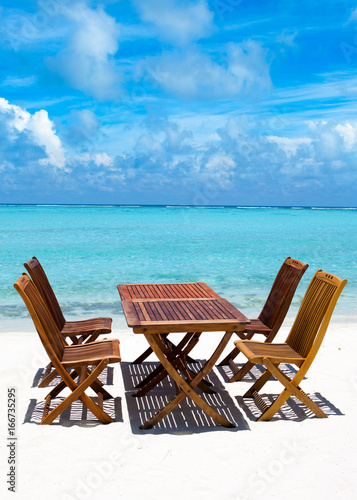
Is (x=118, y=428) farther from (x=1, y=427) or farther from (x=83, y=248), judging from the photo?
(x=83, y=248)

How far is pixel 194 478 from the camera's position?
9.45ft

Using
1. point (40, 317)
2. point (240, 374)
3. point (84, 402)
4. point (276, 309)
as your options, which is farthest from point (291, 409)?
point (40, 317)

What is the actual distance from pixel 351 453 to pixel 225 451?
779 millimetres

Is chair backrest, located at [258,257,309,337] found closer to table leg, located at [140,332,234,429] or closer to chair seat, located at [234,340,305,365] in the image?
chair seat, located at [234,340,305,365]

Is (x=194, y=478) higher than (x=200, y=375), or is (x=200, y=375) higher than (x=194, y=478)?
(x=200, y=375)

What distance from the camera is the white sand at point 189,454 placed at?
278 cm

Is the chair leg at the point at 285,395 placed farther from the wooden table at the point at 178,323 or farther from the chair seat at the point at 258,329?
the chair seat at the point at 258,329

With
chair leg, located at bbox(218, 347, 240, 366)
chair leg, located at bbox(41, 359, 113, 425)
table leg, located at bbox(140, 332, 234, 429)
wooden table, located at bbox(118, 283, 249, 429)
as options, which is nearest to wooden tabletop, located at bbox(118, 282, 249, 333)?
wooden table, located at bbox(118, 283, 249, 429)

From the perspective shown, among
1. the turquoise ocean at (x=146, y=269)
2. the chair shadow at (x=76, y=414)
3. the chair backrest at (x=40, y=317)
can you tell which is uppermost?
the chair backrest at (x=40, y=317)

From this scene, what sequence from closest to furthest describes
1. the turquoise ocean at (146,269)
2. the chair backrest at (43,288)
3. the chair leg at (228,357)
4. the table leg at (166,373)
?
the table leg at (166,373) → the chair backrest at (43,288) → the chair leg at (228,357) → the turquoise ocean at (146,269)

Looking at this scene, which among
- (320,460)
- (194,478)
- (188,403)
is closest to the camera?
(194,478)

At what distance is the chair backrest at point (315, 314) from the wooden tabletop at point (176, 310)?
21.9 inches

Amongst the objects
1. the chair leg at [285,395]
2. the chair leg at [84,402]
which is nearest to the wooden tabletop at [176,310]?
the chair leg at [84,402]

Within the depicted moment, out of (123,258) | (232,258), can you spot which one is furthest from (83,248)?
(232,258)
